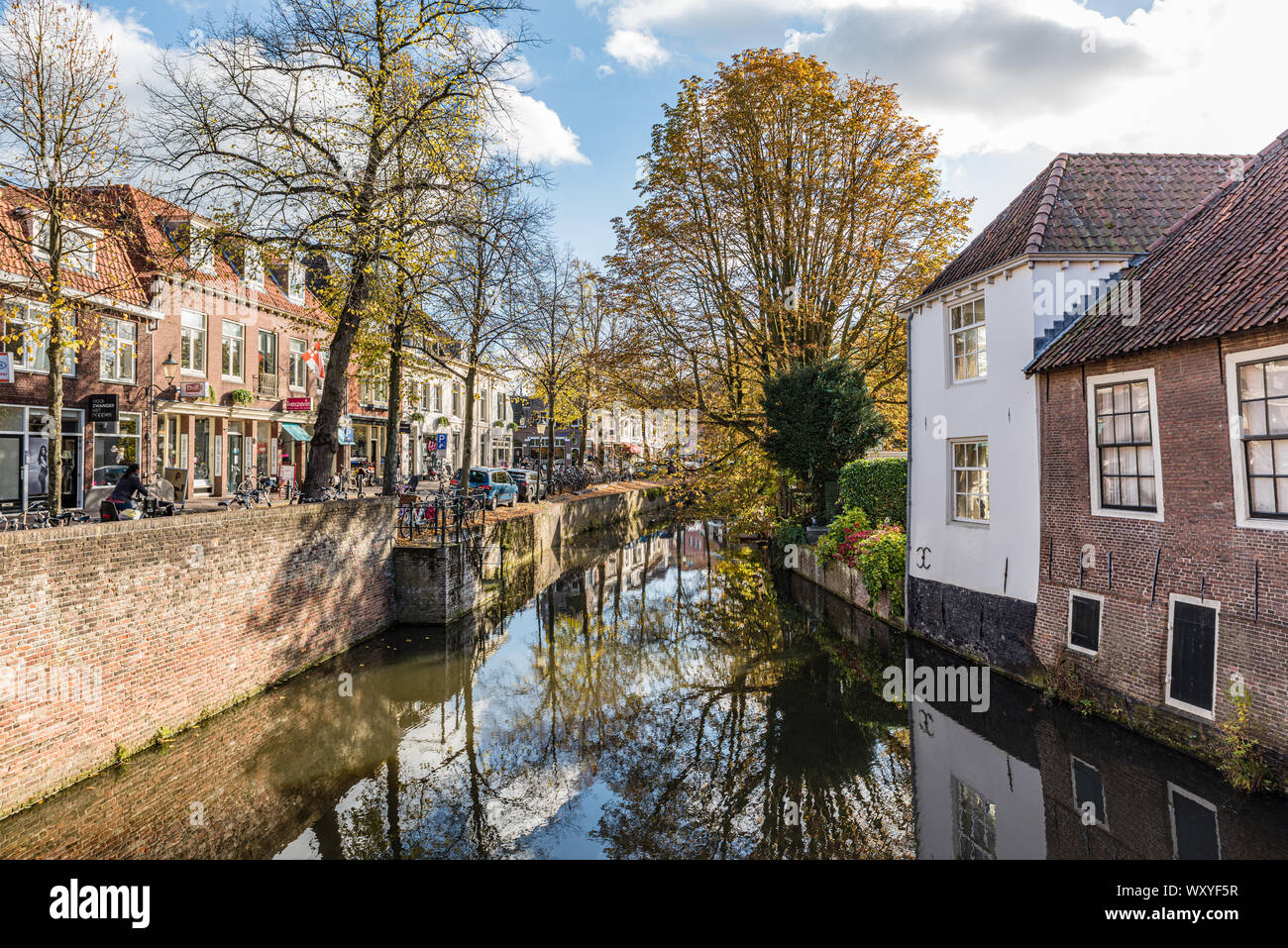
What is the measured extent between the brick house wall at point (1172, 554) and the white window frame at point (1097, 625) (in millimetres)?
55

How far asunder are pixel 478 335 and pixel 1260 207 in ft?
53.7

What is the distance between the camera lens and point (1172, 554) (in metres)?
7.85

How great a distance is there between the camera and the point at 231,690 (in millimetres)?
9258

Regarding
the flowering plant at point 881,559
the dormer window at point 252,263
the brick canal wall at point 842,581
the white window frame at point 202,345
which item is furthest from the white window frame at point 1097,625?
the white window frame at point 202,345

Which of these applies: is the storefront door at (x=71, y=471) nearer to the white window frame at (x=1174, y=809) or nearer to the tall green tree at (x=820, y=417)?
the tall green tree at (x=820, y=417)

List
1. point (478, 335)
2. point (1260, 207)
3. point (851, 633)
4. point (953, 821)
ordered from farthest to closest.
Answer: point (478, 335) → point (851, 633) → point (1260, 207) → point (953, 821)

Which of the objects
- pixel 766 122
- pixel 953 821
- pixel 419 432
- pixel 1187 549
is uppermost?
pixel 766 122

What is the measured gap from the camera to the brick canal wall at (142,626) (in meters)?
6.29

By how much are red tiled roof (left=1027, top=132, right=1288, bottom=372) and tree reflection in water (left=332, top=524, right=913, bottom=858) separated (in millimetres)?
5620

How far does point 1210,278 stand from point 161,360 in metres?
23.7

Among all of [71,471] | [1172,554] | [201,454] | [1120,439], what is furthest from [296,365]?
[1172,554]
